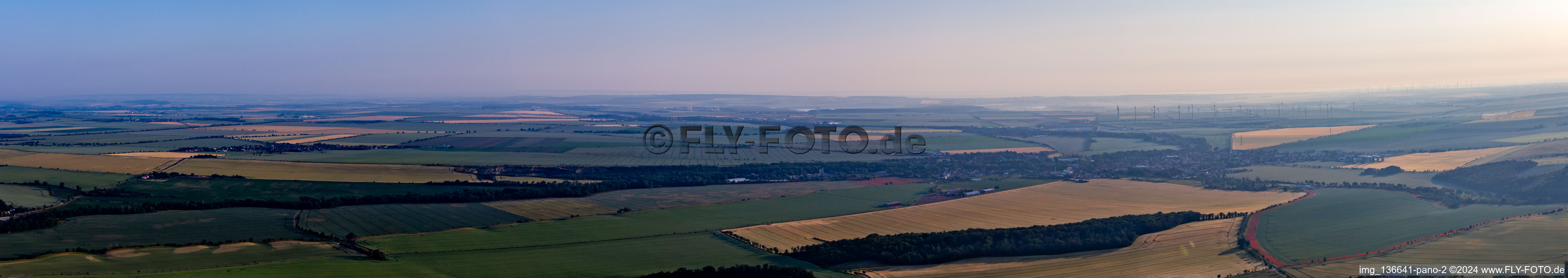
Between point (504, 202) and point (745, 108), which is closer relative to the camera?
point (504, 202)

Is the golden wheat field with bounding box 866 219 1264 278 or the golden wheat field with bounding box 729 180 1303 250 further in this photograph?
the golden wheat field with bounding box 729 180 1303 250

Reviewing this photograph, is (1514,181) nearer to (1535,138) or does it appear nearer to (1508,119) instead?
(1535,138)

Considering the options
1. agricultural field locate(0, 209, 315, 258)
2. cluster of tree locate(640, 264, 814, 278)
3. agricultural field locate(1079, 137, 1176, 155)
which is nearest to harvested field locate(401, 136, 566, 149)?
agricultural field locate(0, 209, 315, 258)

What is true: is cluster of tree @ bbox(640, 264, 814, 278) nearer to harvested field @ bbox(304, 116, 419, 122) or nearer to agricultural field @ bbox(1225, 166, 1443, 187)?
agricultural field @ bbox(1225, 166, 1443, 187)

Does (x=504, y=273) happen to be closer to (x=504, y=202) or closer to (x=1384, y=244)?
(x=504, y=202)

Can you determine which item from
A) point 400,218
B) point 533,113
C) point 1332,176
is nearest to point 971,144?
point 1332,176

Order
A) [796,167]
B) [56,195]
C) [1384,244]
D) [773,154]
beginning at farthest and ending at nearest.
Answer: [773,154] < [796,167] < [56,195] < [1384,244]

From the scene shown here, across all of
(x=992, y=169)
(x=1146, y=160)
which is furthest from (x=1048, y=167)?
(x=1146, y=160)

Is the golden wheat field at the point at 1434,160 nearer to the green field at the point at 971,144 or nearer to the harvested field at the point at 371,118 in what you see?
the green field at the point at 971,144
